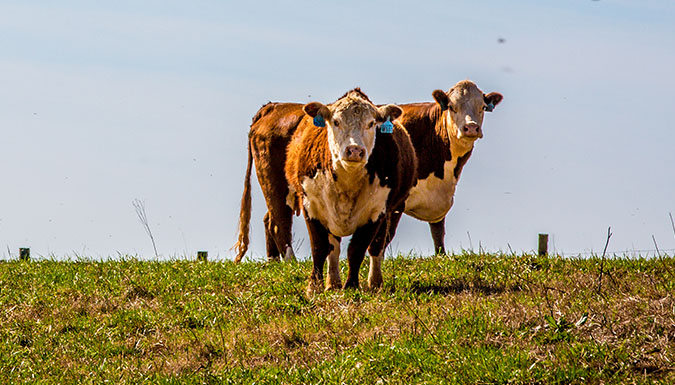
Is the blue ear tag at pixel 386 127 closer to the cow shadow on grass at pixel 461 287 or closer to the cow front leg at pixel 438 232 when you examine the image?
the cow shadow on grass at pixel 461 287

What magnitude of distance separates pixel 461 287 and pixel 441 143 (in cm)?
520

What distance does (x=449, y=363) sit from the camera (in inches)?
311

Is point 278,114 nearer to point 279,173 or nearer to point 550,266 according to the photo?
point 279,173

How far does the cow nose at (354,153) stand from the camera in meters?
10.7

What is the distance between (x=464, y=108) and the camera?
627 inches

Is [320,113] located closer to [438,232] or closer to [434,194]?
[434,194]

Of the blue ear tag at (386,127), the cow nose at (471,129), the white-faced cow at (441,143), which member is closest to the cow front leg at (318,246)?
the blue ear tag at (386,127)

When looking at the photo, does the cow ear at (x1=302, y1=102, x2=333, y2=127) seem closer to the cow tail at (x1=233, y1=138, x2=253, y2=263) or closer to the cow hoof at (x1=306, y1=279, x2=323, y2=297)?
the cow hoof at (x1=306, y1=279, x2=323, y2=297)

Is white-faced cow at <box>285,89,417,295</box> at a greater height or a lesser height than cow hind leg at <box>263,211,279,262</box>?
greater

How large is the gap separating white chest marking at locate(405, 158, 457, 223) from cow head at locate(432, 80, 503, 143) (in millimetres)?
→ 576

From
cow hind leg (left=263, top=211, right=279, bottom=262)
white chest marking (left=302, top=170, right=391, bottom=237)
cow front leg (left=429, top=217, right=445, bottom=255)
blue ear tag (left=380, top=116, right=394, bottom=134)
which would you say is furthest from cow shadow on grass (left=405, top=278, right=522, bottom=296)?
cow front leg (left=429, top=217, right=445, bottom=255)

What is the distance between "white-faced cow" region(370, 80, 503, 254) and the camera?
15.9 meters

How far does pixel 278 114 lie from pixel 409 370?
7423 millimetres

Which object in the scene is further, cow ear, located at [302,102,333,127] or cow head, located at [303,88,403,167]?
cow ear, located at [302,102,333,127]
